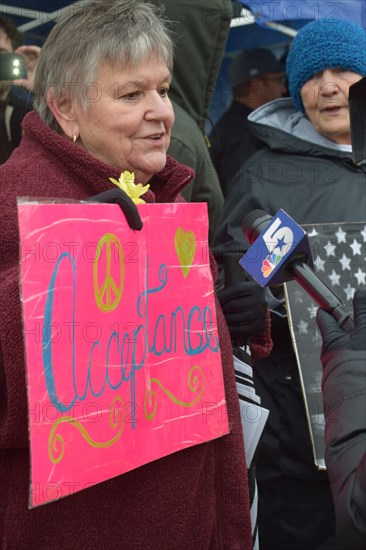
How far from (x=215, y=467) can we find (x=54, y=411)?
0.59 metres

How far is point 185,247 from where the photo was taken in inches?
67.7

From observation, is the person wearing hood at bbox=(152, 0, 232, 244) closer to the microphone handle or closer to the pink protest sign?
the pink protest sign

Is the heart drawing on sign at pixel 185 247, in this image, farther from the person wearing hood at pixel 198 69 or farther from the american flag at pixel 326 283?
the person wearing hood at pixel 198 69

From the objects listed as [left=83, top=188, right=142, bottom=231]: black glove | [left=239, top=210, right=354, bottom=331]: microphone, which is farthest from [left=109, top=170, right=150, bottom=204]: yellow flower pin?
[left=239, top=210, right=354, bottom=331]: microphone

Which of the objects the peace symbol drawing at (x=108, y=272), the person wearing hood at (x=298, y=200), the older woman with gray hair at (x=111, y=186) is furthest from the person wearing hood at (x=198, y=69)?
the peace symbol drawing at (x=108, y=272)

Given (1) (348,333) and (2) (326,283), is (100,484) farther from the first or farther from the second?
(2) (326,283)

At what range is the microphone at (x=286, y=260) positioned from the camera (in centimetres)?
142

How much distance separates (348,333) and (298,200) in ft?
4.40

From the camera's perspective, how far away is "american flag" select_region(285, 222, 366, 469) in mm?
2375

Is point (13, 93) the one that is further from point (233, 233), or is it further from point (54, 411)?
point (54, 411)

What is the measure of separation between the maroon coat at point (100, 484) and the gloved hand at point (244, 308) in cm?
18

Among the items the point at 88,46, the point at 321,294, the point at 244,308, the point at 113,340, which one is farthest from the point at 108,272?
the point at 244,308

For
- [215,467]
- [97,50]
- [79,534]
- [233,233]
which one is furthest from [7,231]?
[233,233]

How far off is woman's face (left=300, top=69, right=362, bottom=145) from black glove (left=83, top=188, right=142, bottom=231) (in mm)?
1331
